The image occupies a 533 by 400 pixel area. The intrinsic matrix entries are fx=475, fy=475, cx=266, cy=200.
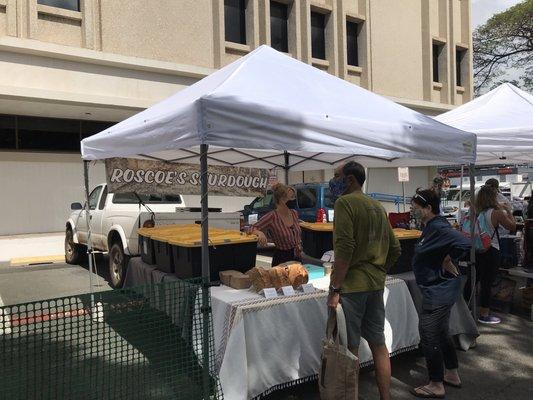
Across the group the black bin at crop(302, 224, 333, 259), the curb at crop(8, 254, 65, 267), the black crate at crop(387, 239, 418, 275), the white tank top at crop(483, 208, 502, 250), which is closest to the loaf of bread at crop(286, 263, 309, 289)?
the black crate at crop(387, 239, 418, 275)

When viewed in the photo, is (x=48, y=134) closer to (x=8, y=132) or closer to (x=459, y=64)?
(x=8, y=132)

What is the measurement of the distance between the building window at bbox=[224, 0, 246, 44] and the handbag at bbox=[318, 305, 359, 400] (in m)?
13.9

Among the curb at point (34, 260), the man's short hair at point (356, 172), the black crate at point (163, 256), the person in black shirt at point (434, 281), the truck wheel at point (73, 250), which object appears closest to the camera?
the man's short hair at point (356, 172)

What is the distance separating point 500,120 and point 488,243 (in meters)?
1.81

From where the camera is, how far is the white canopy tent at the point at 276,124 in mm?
3299

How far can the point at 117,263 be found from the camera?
828 centimetres

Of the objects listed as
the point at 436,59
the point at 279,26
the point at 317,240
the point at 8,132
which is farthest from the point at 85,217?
the point at 436,59

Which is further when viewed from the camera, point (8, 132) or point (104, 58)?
point (8, 132)

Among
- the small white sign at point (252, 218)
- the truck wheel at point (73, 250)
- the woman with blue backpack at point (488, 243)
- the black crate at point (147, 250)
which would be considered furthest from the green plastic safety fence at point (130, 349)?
the small white sign at point (252, 218)

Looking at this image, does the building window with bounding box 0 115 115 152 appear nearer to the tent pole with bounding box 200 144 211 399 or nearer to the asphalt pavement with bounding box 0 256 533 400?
the tent pole with bounding box 200 144 211 399

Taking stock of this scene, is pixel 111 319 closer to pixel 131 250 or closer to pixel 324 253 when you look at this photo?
pixel 324 253

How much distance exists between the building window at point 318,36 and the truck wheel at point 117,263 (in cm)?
1241

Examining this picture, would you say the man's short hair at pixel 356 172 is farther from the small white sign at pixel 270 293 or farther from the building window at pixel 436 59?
the building window at pixel 436 59

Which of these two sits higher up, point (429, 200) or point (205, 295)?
point (429, 200)
